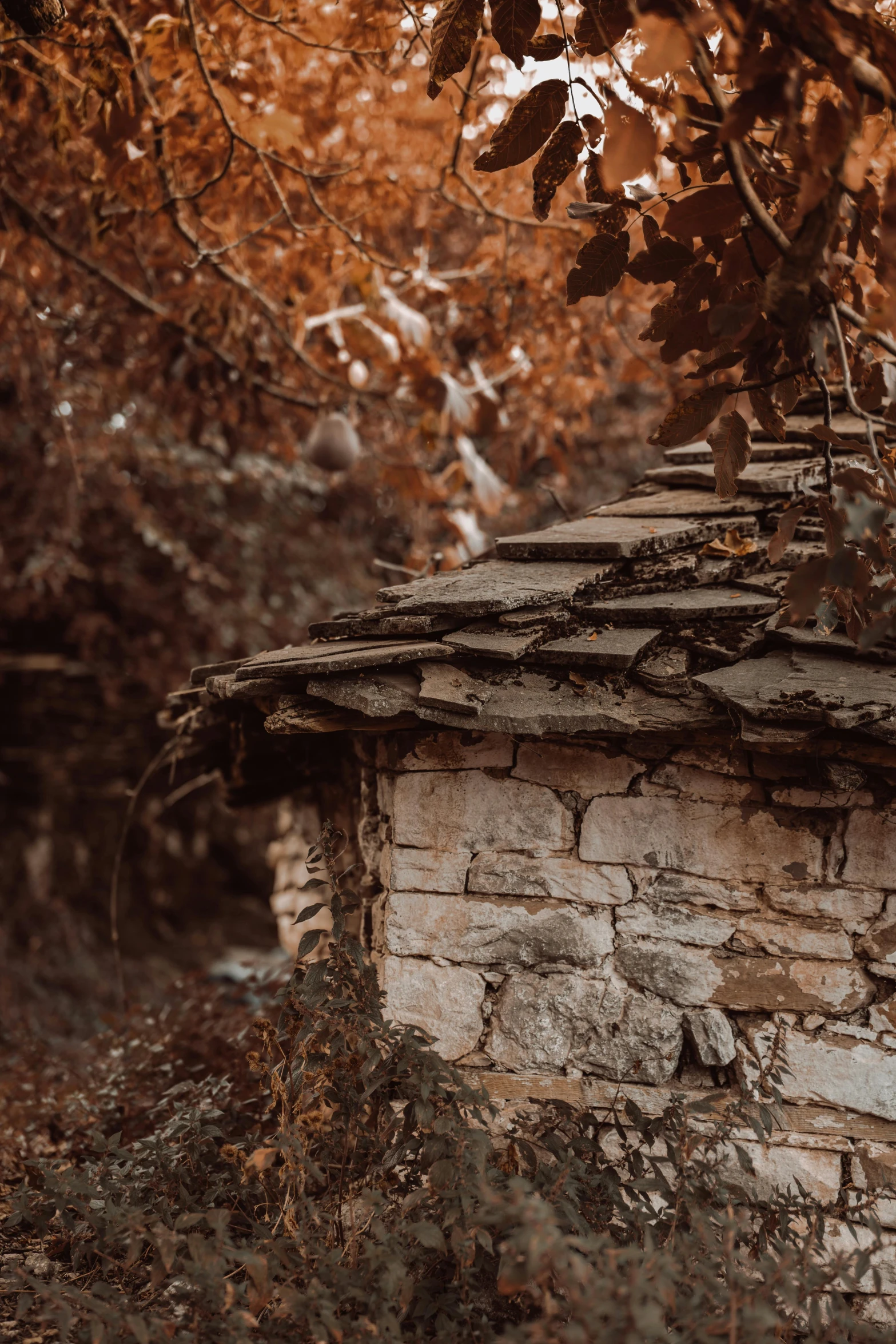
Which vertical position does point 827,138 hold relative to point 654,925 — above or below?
above

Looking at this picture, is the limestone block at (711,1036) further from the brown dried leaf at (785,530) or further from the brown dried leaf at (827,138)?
the brown dried leaf at (827,138)

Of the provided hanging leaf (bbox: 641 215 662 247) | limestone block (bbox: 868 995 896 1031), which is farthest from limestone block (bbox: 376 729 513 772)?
hanging leaf (bbox: 641 215 662 247)

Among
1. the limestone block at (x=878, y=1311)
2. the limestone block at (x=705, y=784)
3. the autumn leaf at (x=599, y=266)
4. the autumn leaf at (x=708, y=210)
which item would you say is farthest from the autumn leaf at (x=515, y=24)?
the limestone block at (x=878, y=1311)

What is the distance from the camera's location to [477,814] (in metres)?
2.26

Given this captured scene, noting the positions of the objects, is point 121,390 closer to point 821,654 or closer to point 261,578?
point 261,578

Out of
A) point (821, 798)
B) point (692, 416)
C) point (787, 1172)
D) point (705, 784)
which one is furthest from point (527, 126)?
point (787, 1172)

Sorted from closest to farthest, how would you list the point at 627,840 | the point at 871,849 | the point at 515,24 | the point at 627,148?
1. the point at 627,148
2. the point at 515,24
3. the point at 871,849
4. the point at 627,840

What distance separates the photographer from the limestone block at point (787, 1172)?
2.05 m

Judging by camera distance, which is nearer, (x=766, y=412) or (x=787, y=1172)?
(x=766, y=412)

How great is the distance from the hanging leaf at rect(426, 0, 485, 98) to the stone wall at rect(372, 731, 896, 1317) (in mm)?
1445

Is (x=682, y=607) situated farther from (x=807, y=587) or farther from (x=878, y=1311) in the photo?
(x=878, y=1311)

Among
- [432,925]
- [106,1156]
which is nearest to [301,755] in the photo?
[432,925]

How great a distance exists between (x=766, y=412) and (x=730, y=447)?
0.32 feet

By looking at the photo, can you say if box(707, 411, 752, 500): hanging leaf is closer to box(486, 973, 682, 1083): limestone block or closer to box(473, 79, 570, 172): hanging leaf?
box(473, 79, 570, 172): hanging leaf
